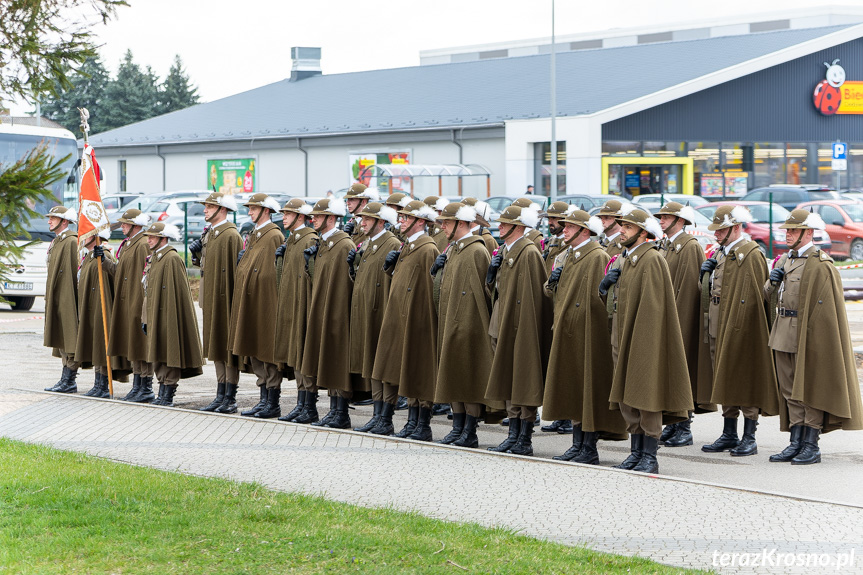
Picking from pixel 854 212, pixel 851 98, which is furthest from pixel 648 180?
pixel 854 212

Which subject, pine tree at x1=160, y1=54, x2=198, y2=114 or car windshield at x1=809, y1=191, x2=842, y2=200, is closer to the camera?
car windshield at x1=809, y1=191, x2=842, y2=200

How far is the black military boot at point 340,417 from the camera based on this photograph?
1165cm

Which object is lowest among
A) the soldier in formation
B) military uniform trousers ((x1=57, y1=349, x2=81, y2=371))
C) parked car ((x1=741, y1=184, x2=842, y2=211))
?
military uniform trousers ((x1=57, y1=349, x2=81, y2=371))

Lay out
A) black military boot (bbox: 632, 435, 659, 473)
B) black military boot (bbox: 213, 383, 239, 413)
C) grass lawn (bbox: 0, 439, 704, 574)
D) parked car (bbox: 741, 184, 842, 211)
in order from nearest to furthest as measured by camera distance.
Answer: grass lawn (bbox: 0, 439, 704, 574)
black military boot (bbox: 632, 435, 659, 473)
black military boot (bbox: 213, 383, 239, 413)
parked car (bbox: 741, 184, 842, 211)

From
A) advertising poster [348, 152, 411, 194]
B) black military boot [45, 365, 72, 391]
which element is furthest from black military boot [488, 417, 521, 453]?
advertising poster [348, 152, 411, 194]

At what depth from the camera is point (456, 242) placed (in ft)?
35.6

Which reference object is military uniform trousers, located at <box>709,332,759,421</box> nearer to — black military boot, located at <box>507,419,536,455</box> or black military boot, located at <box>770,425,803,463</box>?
black military boot, located at <box>770,425,803,463</box>

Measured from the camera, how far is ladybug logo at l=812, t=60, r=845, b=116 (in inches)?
1901

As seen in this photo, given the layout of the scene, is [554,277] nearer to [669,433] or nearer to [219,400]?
[669,433]

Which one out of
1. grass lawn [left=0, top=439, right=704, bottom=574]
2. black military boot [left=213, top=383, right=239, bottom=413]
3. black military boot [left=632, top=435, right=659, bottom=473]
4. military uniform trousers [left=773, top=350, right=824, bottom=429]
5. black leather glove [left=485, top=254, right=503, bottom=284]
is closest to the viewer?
grass lawn [left=0, top=439, right=704, bottom=574]

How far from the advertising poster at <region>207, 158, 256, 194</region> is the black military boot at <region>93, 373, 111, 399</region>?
129ft

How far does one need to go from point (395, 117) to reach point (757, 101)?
46.3 ft

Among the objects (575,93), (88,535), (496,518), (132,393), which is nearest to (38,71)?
(88,535)

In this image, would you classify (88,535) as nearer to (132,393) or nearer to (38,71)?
(38,71)
